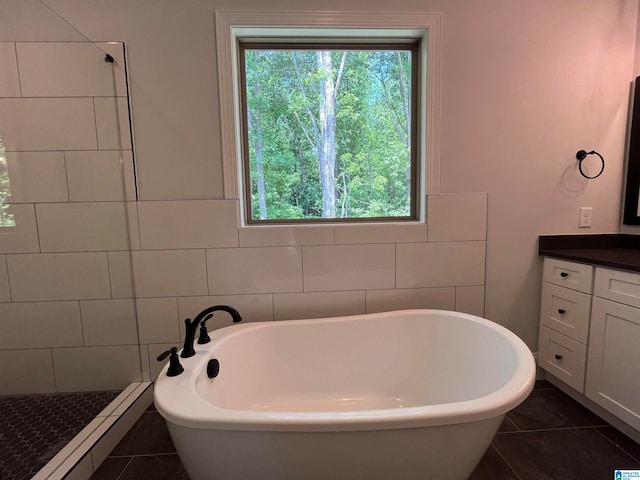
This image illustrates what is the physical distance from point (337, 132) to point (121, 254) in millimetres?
1451

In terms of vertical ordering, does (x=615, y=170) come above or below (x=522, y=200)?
above

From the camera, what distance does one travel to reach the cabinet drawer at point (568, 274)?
144cm

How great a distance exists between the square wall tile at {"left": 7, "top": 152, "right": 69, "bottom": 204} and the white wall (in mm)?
369

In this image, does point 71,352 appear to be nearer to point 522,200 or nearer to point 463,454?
point 463,454

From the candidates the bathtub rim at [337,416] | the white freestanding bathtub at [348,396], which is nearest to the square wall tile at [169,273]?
the white freestanding bathtub at [348,396]

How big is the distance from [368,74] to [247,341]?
1.71m

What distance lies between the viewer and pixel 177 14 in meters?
1.48

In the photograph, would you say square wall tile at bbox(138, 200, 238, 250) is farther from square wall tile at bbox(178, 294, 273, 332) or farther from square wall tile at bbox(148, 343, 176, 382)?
square wall tile at bbox(148, 343, 176, 382)

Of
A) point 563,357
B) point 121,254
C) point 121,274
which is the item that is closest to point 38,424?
point 121,274

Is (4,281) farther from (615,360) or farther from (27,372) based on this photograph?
(615,360)

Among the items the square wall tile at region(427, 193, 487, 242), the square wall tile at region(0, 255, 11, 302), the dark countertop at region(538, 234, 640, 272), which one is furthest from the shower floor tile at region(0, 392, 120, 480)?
the dark countertop at region(538, 234, 640, 272)

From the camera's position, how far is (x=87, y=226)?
1524 mm

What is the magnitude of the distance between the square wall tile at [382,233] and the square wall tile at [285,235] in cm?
8


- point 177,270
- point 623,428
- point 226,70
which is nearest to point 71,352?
point 177,270
